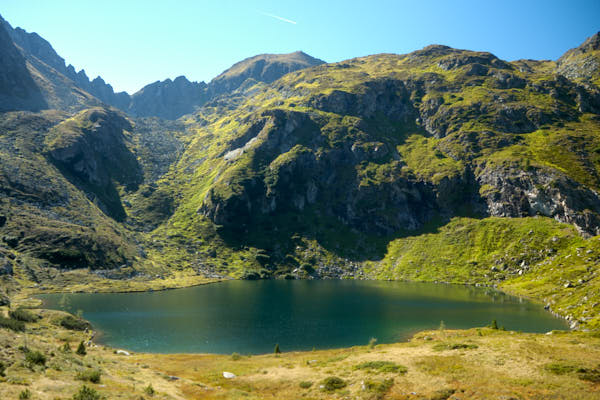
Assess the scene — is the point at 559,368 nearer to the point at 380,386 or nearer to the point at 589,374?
the point at 589,374

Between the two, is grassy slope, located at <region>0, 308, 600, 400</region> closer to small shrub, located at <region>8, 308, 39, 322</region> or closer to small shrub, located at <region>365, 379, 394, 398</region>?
small shrub, located at <region>365, 379, 394, 398</region>

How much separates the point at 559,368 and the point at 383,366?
19259mm

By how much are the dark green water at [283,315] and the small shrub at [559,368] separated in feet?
151

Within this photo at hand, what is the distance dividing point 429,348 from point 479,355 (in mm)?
10115

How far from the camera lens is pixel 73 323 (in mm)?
83750

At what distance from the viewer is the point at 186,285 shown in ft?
573

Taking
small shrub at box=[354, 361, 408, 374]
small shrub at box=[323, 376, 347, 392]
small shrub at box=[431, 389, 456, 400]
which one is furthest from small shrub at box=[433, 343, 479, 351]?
small shrub at box=[323, 376, 347, 392]

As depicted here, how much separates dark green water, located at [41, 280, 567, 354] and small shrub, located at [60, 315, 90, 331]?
4.90 m

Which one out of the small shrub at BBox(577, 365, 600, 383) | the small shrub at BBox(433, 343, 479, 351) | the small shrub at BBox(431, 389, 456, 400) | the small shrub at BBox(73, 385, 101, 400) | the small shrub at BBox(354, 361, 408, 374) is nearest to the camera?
the small shrub at BBox(73, 385, 101, 400)

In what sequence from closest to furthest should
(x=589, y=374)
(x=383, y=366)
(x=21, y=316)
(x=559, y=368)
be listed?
(x=589, y=374), (x=559, y=368), (x=383, y=366), (x=21, y=316)

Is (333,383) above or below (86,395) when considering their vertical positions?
below

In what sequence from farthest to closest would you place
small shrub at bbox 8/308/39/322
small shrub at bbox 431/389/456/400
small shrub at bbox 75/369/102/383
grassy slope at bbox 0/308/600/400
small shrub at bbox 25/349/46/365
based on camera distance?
small shrub at bbox 8/308/39/322 < small shrub at bbox 431/389/456/400 < small shrub at bbox 25/349/46/365 < small shrub at bbox 75/369/102/383 < grassy slope at bbox 0/308/600/400

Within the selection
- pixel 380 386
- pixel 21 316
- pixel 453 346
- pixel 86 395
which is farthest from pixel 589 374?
pixel 21 316

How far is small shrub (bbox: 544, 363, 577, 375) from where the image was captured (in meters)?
35.7
